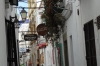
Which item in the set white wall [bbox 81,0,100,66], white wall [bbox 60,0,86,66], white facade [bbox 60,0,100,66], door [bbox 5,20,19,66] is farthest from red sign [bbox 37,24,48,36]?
door [bbox 5,20,19,66]

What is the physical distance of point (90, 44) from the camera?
990 cm

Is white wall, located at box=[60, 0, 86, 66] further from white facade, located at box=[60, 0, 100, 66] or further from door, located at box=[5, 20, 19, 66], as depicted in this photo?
door, located at box=[5, 20, 19, 66]

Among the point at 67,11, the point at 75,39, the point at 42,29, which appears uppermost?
the point at 67,11

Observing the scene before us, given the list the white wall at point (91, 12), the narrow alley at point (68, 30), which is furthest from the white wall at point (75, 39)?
the white wall at point (91, 12)

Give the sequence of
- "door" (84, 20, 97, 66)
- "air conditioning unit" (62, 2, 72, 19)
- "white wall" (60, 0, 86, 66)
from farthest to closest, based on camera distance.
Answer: "air conditioning unit" (62, 2, 72, 19)
"white wall" (60, 0, 86, 66)
"door" (84, 20, 97, 66)

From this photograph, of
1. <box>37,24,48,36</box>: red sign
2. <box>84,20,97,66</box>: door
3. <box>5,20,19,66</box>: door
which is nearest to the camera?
<box>5,20,19,66</box>: door

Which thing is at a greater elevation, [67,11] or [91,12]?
[67,11]


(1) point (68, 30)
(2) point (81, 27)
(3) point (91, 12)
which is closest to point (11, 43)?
(3) point (91, 12)

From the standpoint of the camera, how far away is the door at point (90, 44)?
31.2 feet

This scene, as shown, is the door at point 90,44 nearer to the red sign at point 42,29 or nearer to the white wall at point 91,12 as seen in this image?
the white wall at point 91,12

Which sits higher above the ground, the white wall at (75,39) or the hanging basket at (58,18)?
the hanging basket at (58,18)

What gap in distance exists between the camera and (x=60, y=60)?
59.6 ft

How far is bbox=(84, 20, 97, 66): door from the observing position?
9.52 meters

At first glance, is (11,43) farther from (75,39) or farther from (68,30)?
(68,30)
